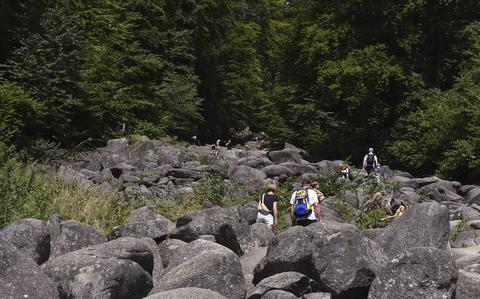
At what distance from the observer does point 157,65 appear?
121 ft

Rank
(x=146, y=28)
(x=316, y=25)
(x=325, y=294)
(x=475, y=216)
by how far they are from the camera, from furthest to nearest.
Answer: (x=146, y=28) → (x=316, y=25) → (x=475, y=216) → (x=325, y=294)

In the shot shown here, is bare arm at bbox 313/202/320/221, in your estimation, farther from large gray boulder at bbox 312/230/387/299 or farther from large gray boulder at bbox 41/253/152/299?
large gray boulder at bbox 41/253/152/299

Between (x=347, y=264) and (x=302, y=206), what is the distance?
4001mm

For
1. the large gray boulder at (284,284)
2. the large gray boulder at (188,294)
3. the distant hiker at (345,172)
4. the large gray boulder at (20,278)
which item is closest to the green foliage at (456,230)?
the large gray boulder at (284,284)

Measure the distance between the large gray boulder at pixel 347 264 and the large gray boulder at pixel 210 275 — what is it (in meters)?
0.89

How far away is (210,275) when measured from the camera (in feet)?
21.0

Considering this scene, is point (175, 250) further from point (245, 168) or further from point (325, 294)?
point (245, 168)

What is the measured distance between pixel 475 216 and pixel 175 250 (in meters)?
8.53

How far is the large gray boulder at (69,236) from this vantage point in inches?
294

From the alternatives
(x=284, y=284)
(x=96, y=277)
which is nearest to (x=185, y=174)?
(x=284, y=284)

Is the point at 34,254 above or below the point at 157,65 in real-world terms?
above

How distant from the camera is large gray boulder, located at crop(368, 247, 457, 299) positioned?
5.96 meters

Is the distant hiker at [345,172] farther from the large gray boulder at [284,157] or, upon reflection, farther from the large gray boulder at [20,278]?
the large gray boulder at [20,278]

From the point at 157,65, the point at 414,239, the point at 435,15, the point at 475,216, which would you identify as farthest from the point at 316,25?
the point at 414,239
